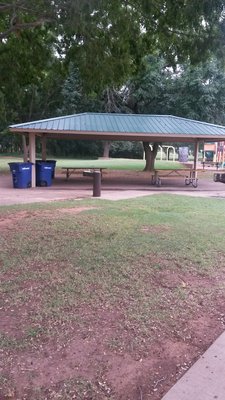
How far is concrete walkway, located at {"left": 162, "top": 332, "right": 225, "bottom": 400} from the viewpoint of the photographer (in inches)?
109

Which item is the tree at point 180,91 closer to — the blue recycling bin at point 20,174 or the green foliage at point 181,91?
the green foliage at point 181,91

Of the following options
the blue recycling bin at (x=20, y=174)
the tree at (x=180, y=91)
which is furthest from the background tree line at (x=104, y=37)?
the tree at (x=180, y=91)

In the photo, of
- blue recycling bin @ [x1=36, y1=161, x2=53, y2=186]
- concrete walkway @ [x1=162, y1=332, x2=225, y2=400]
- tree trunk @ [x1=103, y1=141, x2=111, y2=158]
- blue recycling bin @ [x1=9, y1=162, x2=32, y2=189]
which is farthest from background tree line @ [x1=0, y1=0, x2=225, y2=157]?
tree trunk @ [x1=103, y1=141, x2=111, y2=158]

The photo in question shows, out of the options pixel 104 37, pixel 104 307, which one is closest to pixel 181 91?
pixel 104 37

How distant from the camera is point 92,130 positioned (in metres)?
16.5

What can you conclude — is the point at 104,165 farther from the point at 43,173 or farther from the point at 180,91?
the point at 43,173

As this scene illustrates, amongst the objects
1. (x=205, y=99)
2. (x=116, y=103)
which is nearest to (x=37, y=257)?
(x=205, y=99)

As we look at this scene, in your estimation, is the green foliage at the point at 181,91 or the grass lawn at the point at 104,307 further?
the green foliage at the point at 181,91

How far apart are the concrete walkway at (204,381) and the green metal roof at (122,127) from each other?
543 inches

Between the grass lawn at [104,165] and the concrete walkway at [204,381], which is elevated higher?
the grass lawn at [104,165]

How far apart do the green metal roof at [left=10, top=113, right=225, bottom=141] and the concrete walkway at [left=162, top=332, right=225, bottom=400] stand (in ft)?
45.3

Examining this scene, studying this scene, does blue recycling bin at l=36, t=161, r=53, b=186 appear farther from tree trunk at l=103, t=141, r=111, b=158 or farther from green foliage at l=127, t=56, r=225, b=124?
tree trunk at l=103, t=141, r=111, b=158

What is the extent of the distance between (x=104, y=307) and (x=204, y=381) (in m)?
1.40

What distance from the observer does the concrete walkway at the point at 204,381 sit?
Answer: 2781mm
